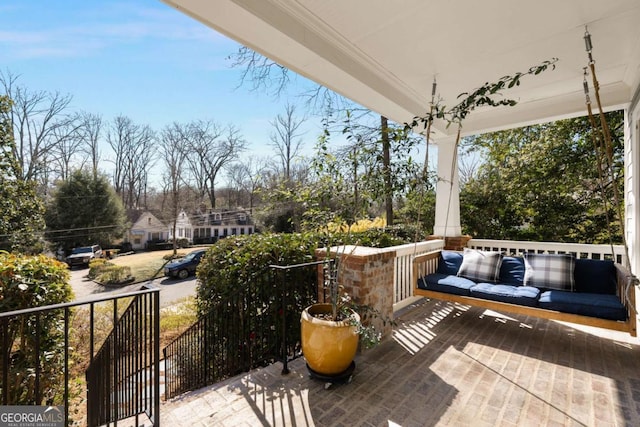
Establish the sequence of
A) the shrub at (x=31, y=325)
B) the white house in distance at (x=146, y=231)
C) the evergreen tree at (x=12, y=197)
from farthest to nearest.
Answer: the white house in distance at (x=146, y=231)
the evergreen tree at (x=12, y=197)
the shrub at (x=31, y=325)

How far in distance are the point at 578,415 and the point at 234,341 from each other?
303 centimetres

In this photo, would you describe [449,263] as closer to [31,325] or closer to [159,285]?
[31,325]

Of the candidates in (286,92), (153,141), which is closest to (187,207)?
(153,141)

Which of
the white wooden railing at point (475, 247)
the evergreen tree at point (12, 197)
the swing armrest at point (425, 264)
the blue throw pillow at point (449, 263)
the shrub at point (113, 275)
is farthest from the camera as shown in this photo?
the shrub at point (113, 275)

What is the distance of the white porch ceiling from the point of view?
218cm

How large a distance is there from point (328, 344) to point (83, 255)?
56.8ft

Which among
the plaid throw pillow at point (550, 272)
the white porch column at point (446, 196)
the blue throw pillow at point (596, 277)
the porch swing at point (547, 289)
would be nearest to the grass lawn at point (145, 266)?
the white porch column at point (446, 196)

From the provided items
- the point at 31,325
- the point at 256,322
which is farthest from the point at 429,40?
the point at 31,325

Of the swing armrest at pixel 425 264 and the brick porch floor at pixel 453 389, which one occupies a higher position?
the swing armrest at pixel 425 264

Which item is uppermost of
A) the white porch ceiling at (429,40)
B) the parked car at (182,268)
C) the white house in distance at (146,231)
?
the white porch ceiling at (429,40)

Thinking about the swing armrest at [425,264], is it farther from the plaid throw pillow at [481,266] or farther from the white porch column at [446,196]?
the white porch column at [446,196]

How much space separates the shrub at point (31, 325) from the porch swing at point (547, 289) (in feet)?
12.0

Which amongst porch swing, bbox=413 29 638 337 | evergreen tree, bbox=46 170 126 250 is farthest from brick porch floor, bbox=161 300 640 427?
evergreen tree, bbox=46 170 126 250

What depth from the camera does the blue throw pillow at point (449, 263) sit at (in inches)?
156
